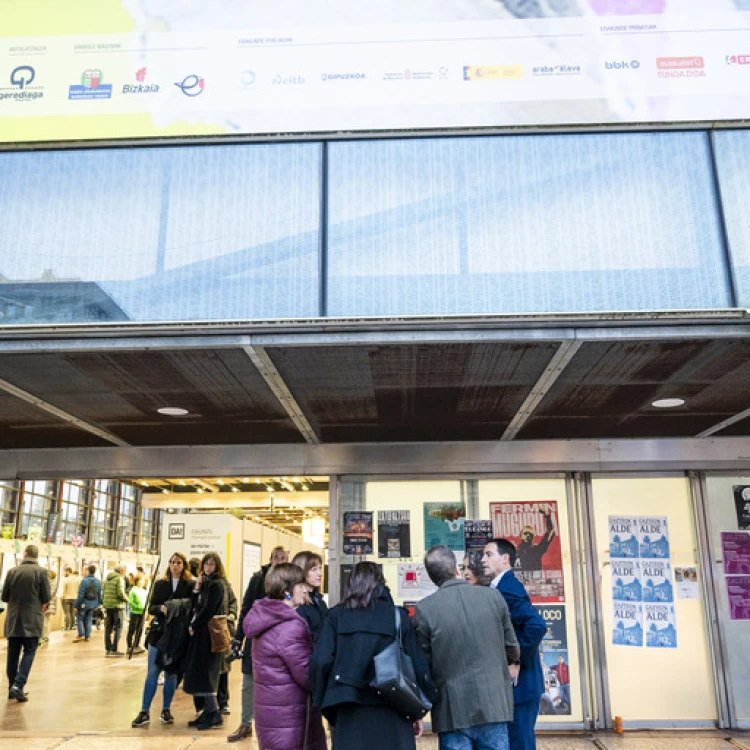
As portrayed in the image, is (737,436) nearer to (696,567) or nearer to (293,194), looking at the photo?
(696,567)

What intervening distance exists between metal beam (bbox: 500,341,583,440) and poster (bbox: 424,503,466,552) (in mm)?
925

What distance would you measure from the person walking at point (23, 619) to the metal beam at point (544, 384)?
544cm

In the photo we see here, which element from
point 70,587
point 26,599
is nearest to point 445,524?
point 26,599

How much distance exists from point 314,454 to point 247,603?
1558mm

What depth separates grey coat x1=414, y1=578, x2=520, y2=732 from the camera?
3.65 m

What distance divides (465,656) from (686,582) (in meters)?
4.35

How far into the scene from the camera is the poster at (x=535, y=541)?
7176 millimetres

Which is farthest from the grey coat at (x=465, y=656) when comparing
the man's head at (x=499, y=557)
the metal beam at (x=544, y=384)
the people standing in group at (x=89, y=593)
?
the people standing in group at (x=89, y=593)

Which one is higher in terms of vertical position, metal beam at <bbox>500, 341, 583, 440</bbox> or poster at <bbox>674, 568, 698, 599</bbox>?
metal beam at <bbox>500, 341, 583, 440</bbox>

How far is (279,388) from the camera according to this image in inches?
216

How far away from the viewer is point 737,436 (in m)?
7.37

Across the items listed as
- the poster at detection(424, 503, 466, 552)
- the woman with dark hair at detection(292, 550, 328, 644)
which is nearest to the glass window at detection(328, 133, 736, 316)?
the woman with dark hair at detection(292, 550, 328, 644)

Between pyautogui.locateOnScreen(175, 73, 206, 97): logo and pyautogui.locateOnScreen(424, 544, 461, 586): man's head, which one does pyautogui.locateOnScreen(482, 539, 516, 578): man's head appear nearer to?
pyautogui.locateOnScreen(424, 544, 461, 586): man's head

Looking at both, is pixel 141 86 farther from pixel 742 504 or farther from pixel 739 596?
pixel 739 596
